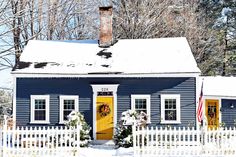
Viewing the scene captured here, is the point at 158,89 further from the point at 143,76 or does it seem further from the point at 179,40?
the point at 179,40

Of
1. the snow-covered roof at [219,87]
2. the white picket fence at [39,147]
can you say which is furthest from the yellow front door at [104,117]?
the snow-covered roof at [219,87]

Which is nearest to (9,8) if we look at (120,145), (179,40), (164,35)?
(120,145)

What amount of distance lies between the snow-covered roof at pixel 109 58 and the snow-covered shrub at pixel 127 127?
2766mm

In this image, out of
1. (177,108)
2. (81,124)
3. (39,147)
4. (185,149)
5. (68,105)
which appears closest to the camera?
(39,147)

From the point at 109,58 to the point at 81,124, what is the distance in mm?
5132

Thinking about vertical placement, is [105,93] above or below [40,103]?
above

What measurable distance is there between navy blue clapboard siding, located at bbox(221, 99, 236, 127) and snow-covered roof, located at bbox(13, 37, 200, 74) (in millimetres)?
4693

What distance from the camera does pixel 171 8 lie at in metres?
39.4

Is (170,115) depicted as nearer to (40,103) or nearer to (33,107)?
(40,103)

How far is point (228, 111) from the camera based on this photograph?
87.4 ft

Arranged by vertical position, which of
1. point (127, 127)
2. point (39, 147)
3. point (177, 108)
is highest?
point (177, 108)

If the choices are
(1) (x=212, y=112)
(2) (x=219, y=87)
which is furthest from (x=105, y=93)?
(2) (x=219, y=87)

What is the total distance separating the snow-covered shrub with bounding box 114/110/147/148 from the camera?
788 inches

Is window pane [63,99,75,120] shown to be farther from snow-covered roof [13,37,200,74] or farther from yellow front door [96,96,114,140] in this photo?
snow-covered roof [13,37,200,74]
